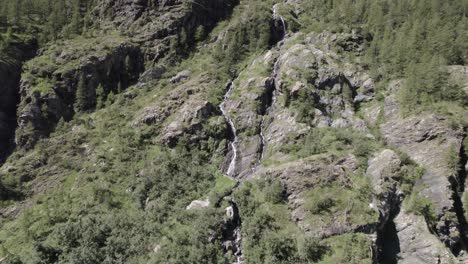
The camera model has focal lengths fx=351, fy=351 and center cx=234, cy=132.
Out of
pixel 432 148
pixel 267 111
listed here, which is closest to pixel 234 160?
pixel 267 111

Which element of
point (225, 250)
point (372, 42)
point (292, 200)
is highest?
point (372, 42)

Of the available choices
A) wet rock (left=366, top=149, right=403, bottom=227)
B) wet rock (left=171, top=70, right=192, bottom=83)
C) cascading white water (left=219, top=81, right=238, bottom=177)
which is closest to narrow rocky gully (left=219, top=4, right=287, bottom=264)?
cascading white water (left=219, top=81, right=238, bottom=177)

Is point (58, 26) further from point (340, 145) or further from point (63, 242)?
point (340, 145)

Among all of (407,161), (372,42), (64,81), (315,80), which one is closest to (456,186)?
(407,161)

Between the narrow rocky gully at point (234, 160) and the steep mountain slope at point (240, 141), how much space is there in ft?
0.81

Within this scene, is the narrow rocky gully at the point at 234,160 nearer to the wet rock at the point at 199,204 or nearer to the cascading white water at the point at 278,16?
the cascading white water at the point at 278,16

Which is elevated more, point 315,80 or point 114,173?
point 315,80

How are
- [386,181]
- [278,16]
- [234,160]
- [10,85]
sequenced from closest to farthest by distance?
[386,181], [234,160], [10,85], [278,16]

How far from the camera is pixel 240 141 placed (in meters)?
56.4

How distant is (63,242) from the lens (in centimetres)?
4097

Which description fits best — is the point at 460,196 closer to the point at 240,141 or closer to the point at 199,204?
the point at 240,141

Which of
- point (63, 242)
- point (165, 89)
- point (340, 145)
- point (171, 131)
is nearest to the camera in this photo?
point (63, 242)

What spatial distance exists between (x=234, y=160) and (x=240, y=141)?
12.9 ft

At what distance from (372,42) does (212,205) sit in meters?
48.5
